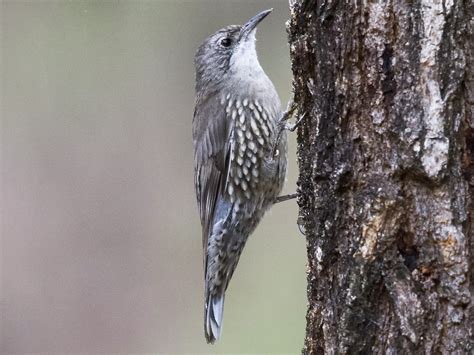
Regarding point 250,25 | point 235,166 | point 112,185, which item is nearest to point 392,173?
point 235,166

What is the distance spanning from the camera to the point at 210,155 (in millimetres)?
4867

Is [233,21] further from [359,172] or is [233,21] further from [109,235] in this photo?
[359,172]

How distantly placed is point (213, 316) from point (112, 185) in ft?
12.2

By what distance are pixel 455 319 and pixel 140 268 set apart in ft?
19.4

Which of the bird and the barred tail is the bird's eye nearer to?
the bird

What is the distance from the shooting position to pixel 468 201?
2.38 meters

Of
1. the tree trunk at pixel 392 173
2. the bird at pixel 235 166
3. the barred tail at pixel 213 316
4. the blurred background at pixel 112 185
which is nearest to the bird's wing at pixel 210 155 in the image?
the bird at pixel 235 166

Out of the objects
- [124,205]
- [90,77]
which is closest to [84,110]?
[90,77]

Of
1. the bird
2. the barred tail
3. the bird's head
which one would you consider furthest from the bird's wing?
the barred tail

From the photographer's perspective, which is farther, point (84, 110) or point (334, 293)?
point (84, 110)

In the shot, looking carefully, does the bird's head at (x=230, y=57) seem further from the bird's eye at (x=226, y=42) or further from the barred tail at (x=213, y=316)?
the barred tail at (x=213, y=316)

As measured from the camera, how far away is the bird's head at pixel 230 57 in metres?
4.90

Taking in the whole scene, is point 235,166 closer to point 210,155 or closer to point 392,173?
point 210,155

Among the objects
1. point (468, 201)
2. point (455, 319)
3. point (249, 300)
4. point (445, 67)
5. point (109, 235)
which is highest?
point (445, 67)
